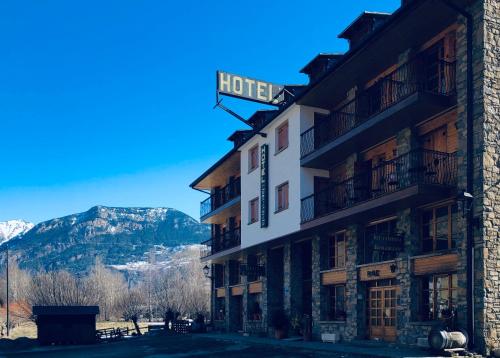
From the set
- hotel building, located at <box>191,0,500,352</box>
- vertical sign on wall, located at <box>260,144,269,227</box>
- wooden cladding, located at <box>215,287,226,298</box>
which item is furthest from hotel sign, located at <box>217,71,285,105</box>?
wooden cladding, located at <box>215,287,226,298</box>

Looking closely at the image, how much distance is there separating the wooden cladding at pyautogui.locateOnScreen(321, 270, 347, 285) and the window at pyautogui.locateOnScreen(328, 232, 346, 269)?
448 millimetres

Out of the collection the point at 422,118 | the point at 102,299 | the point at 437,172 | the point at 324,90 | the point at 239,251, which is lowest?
the point at 102,299

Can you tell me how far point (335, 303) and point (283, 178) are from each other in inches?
244

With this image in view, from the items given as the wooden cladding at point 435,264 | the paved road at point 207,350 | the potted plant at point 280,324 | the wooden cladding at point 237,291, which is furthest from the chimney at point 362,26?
the wooden cladding at point 237,291

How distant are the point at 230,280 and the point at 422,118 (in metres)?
23.7

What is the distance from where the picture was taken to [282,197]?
31.1 m

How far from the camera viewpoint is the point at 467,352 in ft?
58.4

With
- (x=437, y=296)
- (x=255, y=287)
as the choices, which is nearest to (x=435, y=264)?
(x=437, y=296)

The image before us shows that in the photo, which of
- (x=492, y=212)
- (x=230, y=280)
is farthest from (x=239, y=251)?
(x=492, y=212)

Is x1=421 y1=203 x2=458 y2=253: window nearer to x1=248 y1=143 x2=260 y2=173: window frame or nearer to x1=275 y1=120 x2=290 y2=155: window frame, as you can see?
x1=275 y1=120 x2=290 y2=155: window frame

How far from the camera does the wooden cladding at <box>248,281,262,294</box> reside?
36594mm

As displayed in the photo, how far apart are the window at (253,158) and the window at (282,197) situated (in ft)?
11.1

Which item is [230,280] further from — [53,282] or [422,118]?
[53,282]

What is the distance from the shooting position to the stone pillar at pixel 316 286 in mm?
28750
